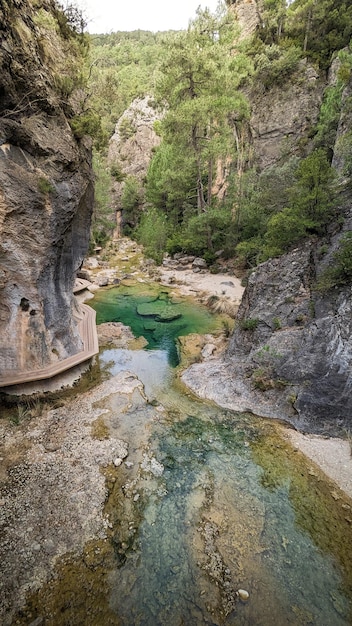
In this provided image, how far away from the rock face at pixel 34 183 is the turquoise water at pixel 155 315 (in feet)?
16.3

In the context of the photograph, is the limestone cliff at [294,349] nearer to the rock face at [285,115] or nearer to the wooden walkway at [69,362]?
the wooden walkway at [69,362]

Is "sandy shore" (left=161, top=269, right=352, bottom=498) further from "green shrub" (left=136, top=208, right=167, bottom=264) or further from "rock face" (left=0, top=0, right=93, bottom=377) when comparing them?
"green shrub" (left=136, top=208, right=167, bottom=264)

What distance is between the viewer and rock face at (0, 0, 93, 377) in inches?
233

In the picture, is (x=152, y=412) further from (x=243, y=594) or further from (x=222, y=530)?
(x=243, y=594)

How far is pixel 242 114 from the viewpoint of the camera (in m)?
23.1

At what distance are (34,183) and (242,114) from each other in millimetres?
22726

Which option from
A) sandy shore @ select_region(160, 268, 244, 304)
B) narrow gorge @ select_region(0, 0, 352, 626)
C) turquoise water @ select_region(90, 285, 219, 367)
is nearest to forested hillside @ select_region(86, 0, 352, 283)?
sandy shore @ select_region(160, 268, 244, 304)

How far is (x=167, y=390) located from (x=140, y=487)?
3.57 meters

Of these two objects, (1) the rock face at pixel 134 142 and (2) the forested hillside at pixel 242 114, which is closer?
(2) the forested hillside at pixel 242 114

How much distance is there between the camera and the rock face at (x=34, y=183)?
5.92 metres

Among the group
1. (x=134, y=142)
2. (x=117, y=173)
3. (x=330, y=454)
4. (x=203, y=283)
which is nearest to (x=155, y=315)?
(x=203, y=283)

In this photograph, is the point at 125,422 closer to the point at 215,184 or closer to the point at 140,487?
the point at 140,487

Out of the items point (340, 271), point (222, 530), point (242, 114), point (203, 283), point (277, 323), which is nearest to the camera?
point (222, 530)

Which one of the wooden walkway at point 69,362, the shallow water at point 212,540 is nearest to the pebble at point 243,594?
the shallow water at point 212,540
